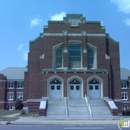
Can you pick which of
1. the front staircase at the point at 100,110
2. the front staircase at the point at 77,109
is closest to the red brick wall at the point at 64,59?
the front staircase at the point at 100,110

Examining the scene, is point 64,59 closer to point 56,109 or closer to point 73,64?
point 73,64

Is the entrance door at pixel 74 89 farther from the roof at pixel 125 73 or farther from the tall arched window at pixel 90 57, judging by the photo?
the roof at pixel 125 73

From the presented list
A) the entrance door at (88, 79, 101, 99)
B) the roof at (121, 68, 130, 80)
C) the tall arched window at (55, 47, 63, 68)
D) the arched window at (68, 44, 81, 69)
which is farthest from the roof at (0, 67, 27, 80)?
the entrance door at (88, 79, 101, 99)

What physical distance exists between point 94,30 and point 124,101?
30.2m

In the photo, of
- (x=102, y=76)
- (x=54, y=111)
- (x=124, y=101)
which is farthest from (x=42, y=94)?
(x=124, y=101)

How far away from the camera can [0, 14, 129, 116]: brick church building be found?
3534cm

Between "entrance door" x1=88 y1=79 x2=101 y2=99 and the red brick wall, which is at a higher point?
the red brick wall

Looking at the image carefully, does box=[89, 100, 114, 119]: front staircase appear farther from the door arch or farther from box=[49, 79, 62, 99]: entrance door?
box=[49, 79, 62, 99]: entrance door

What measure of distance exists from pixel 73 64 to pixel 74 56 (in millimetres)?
1190

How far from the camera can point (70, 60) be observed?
120ft

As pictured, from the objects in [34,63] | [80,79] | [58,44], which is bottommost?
[80,79]

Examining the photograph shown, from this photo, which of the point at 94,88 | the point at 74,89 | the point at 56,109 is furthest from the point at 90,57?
the point at 56,109

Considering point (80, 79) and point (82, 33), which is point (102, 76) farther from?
point (82, 33)

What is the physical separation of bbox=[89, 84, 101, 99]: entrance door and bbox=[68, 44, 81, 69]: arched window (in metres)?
3.63
